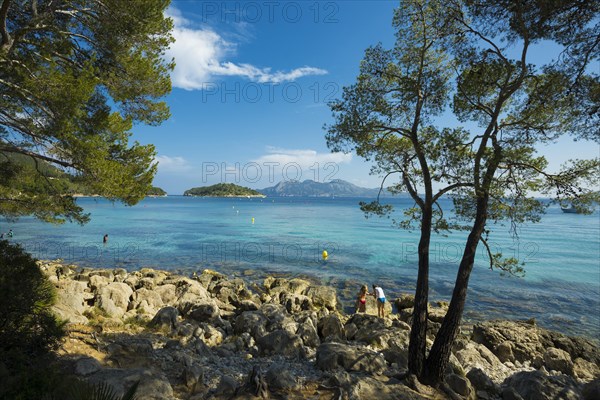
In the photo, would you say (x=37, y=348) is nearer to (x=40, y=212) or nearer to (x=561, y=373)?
(x=40, y=212)

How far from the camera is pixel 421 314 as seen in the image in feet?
29.7

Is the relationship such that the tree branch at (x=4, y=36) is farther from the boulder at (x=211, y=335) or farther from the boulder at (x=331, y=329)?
the boulder at (x=331, y=329)

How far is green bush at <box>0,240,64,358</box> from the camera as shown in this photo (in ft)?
18.1

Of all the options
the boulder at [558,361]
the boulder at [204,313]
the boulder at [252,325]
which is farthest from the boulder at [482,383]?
the boulder at [204,313]

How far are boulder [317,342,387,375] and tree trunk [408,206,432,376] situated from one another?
997mm

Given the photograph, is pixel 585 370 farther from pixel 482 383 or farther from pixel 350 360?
pixel 350 360

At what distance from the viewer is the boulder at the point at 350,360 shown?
9297mm

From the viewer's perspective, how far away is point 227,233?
5241 cm

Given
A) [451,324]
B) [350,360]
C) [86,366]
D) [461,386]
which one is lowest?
[461,386]

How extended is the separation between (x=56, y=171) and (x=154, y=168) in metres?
3.93

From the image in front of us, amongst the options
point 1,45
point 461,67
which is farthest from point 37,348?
point 461,67

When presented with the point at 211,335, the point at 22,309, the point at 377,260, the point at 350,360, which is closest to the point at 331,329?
the point at 350,360

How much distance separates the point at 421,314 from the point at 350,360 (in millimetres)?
2507

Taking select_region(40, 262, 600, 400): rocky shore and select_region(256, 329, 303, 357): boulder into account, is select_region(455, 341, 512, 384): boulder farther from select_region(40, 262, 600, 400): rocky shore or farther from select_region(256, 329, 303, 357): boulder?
select_region(256, 329, 303, 357): boulder
